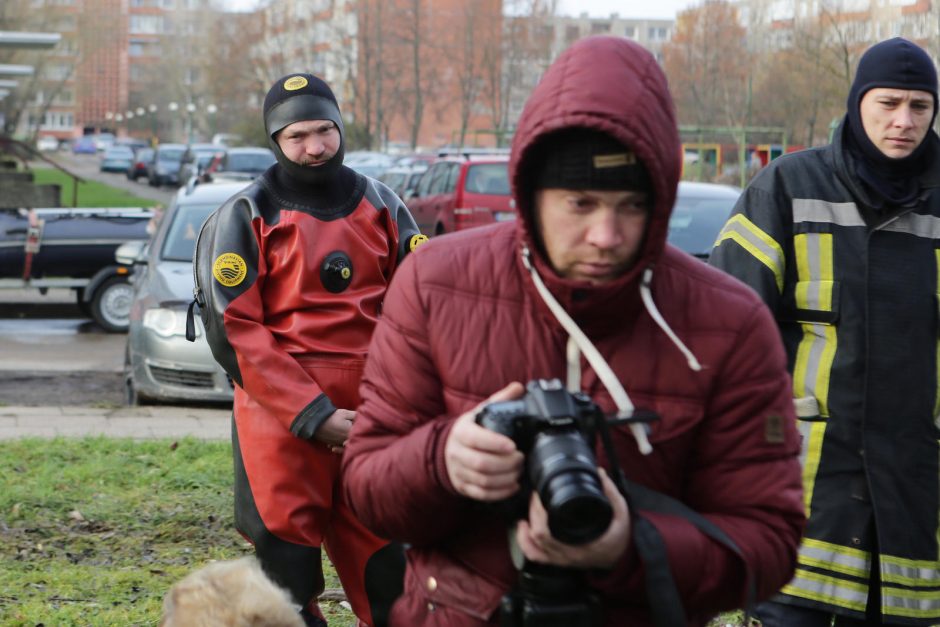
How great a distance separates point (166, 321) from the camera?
10688 millimetres

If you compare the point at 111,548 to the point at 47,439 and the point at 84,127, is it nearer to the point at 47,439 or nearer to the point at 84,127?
the point at 47,439

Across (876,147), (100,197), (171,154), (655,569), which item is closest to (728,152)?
(100,197)

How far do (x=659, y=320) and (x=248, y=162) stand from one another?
37.7 m

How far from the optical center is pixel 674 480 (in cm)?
231

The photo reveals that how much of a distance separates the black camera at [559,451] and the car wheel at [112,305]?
14.8 meters

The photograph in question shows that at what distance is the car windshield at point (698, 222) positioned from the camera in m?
11.8

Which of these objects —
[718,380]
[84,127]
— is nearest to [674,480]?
[718,380]

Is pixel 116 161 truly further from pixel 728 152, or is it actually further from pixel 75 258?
pixel 75 258

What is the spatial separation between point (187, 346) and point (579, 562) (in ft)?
28.4

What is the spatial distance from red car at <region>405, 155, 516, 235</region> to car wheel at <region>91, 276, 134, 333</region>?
424cm

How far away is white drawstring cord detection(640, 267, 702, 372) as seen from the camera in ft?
7.32

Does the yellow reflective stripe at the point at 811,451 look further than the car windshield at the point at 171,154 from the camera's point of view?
No

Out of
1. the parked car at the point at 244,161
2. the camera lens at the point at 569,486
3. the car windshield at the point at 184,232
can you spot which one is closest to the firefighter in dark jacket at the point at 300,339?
the camera lens at the point at 569,486

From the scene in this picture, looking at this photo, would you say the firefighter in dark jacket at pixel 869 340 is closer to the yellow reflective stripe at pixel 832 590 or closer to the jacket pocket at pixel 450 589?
the yellow reflective stripe at pixel 832 590
